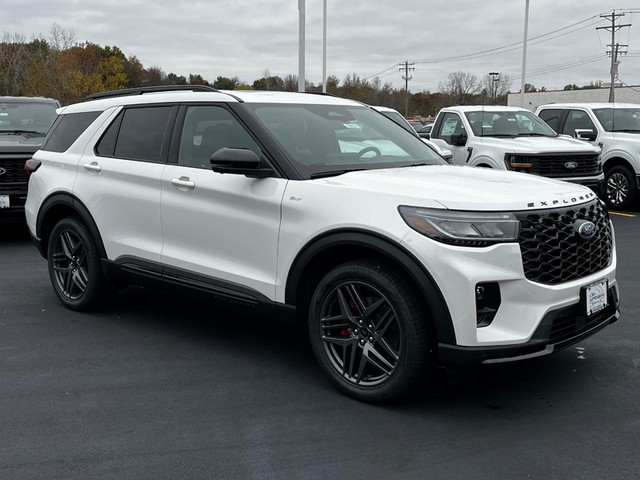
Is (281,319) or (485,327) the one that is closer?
(485,327)

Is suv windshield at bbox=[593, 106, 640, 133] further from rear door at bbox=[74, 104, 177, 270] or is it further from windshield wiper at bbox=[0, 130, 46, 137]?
rear door at bbox=[74, 104, 177, 270]

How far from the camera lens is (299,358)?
4.95 m

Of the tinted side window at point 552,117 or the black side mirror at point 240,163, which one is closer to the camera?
the black side mirror at point 240,163

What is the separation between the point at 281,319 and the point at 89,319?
2284mm

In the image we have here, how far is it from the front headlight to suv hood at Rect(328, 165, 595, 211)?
1.8 inches

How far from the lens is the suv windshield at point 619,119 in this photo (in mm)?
13438

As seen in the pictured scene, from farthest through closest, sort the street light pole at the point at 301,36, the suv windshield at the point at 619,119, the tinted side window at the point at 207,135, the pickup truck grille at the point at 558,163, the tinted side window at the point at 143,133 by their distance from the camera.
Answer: the street light pole at the point at 301,36 < the suv windshield at the point at 619,119 < the pickup truck grille at the point at 558,163 < the tinted side window at the point at 143,133 < the tinted side window at the point at 207,135

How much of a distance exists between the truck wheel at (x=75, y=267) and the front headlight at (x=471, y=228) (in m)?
3.20

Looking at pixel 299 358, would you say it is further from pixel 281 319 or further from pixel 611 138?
pixel 611 138

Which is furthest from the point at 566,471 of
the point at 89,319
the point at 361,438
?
the point at 89,319

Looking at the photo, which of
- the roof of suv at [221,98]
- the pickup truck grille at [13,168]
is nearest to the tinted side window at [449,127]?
the pickup truck grille at [13,168]

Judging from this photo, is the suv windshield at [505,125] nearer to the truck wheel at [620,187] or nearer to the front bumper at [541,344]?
the truck wheel at [620,187]

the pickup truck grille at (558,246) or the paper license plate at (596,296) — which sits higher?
the pickup truck grille at (558,246)

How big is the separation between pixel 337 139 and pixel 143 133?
1.60 m
